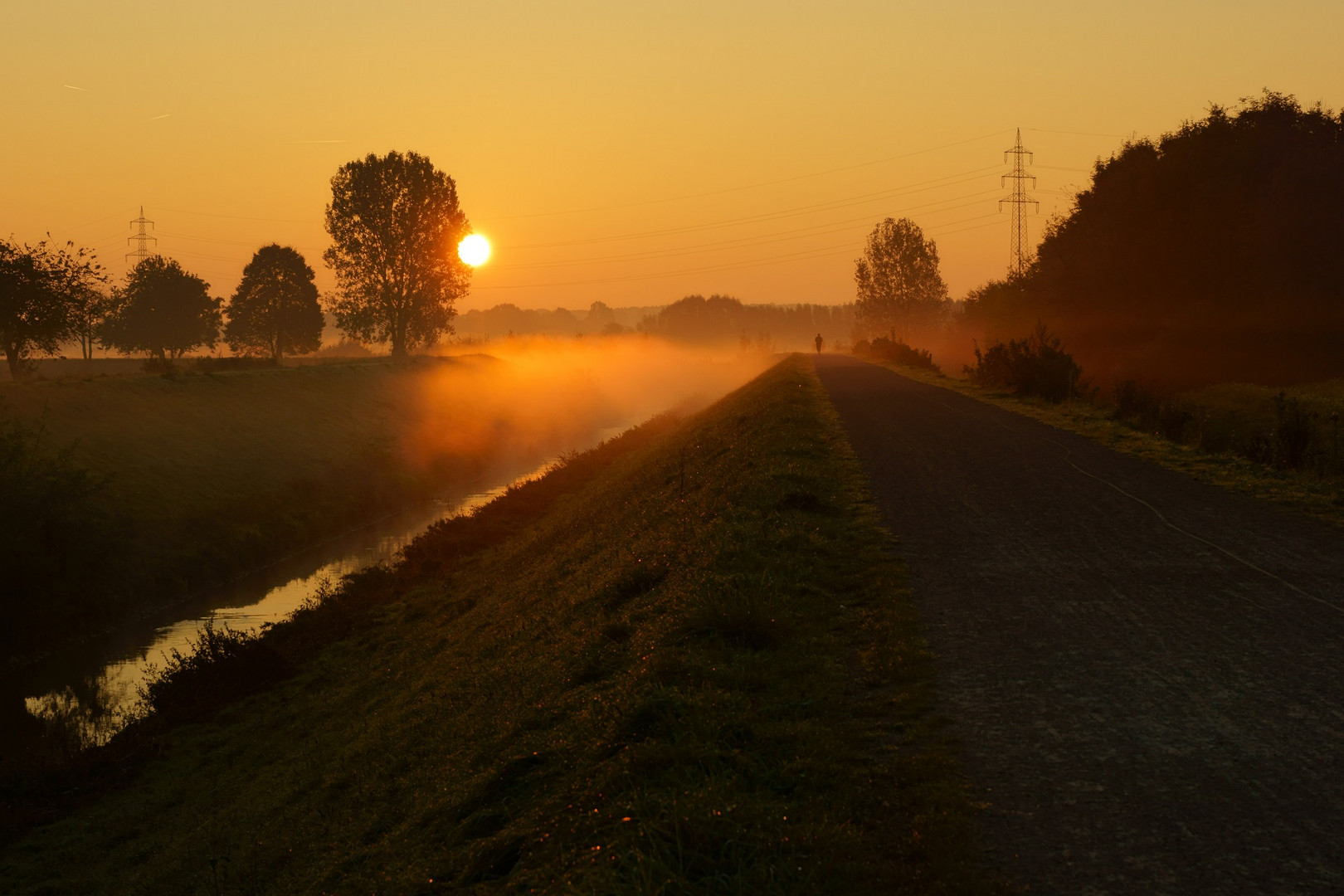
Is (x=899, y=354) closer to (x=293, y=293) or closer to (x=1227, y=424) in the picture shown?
(x=1227, y=424)

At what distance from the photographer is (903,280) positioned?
371ft

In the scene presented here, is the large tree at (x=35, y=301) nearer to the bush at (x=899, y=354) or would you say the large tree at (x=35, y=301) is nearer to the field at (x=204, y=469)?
the field at (x=204, y=469)

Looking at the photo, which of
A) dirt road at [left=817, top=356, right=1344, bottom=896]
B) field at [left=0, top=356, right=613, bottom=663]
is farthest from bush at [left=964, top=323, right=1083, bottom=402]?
field at [left=0, top=356, right=613, bottom=663]

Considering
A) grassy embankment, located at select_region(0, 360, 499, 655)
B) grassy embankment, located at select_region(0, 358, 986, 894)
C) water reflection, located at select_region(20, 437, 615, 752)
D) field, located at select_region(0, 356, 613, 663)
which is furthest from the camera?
grassy embankment, located at select_region(0, 360, 499, 655)

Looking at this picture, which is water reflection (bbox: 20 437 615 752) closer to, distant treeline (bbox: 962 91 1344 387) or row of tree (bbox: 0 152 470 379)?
row of tree (bbox: 0 152 470 379)

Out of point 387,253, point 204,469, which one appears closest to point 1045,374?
point 204,469

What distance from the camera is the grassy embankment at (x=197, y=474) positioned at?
25.6 meters

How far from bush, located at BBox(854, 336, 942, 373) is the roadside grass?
20.4m

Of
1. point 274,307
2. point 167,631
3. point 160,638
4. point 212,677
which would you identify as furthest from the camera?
point 274,307

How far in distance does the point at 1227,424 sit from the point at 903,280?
285ft

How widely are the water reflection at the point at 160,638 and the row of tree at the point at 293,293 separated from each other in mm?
19384

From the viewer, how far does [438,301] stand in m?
78.0

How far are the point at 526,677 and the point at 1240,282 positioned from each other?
5054 centimetres

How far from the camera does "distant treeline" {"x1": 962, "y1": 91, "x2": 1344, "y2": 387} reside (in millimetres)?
47000
